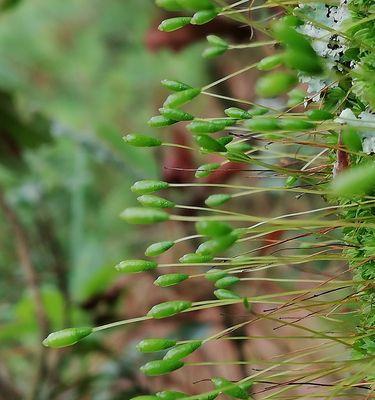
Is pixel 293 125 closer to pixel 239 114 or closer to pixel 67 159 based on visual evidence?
pixel 239 114

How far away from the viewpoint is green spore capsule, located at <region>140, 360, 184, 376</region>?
1.46ft

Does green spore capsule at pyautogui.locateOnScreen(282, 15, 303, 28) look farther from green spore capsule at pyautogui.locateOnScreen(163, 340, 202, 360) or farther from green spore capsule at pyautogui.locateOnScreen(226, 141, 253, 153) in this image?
green spore capsule at pyautogui.locateOnScreen(163, 340, 202, 360)

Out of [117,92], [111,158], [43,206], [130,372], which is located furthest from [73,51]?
[130,372]

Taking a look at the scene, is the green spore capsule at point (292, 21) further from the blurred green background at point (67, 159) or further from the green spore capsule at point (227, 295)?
the blurred green background at point (67, 159)

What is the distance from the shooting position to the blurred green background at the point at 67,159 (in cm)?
134

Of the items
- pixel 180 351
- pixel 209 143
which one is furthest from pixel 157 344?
pixel 209 143

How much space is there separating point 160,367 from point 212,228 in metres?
0.13

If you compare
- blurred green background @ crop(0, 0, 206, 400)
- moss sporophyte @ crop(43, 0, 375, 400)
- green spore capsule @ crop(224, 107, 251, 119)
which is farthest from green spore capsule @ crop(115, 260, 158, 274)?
blurred green background @ crop(0, 0, 206, 400)

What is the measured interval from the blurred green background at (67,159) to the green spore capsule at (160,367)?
0.76 m

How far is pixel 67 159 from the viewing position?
230cm

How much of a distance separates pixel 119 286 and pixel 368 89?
1.09 metres

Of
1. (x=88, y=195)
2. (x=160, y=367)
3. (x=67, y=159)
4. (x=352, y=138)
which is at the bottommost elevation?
(x=88, y=195)

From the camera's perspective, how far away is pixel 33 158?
7.66 ft

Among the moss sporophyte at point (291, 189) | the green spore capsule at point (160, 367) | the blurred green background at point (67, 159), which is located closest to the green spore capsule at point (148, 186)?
the moss sporophyte at point (291, 189)
